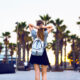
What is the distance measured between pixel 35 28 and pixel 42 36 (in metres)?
0.22

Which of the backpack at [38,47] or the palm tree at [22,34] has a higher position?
the palm tree at [22,34]

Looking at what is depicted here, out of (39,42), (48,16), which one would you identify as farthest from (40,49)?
(48,16)

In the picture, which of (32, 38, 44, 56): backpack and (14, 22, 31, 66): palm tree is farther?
(14, 22, 31, 66): palm tree

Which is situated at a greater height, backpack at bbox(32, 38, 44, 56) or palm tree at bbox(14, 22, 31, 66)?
palm tree at bbox(14, 22, 31, 66)

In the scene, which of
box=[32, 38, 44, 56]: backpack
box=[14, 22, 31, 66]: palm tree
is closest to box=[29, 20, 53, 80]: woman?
box=[32, 38, 44, 56]: backpack

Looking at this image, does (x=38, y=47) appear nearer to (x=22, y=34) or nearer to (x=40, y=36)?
(x=40, y=36)

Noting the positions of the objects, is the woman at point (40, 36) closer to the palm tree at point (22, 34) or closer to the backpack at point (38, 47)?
the backpack at point (38, 47)

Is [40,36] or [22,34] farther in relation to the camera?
[22,34]

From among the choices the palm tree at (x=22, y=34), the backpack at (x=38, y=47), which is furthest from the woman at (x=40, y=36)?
the palm tree at (x=22, y=34)

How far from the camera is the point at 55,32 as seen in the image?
5966 centimetres

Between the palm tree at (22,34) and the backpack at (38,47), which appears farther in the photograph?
the palm tree at (22,34)

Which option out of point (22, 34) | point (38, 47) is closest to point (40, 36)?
point (38, 47)

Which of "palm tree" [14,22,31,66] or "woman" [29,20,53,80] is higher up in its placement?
"palm tree" [14,22,31,66]

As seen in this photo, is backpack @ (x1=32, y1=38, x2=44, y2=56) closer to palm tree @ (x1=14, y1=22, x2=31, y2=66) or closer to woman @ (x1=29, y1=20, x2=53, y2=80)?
woman @ (x1=29, y1=20, x2=53, y2=80)
